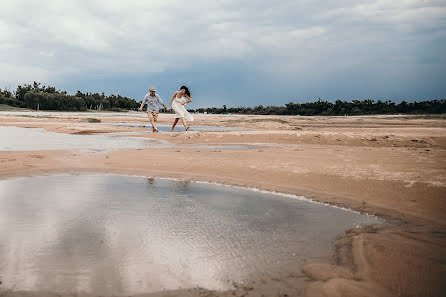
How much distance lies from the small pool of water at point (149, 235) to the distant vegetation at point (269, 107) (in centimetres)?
3431

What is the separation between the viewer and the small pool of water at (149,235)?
7.48ft

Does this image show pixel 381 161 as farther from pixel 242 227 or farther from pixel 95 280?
pixel 95 280

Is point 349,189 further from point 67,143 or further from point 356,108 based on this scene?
point 356,108

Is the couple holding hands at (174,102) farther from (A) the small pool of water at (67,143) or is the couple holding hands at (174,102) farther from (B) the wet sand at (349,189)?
(B) the wet sand at (349,189)

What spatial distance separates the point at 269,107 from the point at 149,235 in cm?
5460

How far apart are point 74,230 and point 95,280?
3.49 ft

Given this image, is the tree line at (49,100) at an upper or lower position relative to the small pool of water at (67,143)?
upper

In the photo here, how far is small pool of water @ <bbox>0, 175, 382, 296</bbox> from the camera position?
228 centimetres

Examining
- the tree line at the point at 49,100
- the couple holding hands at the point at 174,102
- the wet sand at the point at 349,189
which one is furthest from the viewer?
the tree line at the point at 49,100

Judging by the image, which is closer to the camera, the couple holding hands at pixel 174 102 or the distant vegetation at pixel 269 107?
the couple holding hands at pixel 174 102

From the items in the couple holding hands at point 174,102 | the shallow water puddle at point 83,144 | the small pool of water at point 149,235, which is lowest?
the small pool of water at point 149,235

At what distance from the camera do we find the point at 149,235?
10.1 feet

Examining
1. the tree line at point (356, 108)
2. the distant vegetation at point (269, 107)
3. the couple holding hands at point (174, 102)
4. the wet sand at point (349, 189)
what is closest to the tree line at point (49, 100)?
the distant vegetation at point (269, 107)

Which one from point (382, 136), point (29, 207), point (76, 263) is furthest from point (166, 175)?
point (382, 136)
